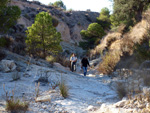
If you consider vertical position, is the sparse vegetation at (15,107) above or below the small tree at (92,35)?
below

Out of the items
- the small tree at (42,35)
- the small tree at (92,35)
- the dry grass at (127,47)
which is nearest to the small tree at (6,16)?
the small tree at (42,35)

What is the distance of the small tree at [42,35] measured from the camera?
14.3 m

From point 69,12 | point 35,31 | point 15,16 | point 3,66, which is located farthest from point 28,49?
point 69,12

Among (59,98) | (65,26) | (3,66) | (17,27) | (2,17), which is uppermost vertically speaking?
(65,26)

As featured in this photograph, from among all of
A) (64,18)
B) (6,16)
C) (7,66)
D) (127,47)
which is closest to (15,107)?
(7,66)

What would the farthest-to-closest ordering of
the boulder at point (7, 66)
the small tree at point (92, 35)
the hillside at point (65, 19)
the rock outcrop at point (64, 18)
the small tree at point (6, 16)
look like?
the rock outcrop at point (64, 18)
the hillside at point (65, 19)
the small tree at point (92, 35)
the small tree at point (6, 16)
the boulder at point (7, 66)

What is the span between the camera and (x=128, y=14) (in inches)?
701

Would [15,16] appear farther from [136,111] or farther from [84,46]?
[84,46]

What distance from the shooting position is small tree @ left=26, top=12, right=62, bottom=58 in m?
14.3

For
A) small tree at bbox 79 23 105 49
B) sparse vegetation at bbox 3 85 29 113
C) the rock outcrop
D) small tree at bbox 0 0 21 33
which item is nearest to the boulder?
small tree at bbox 0 0 21 33

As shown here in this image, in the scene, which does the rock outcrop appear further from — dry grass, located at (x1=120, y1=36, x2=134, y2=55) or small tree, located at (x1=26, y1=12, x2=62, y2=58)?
dry grass, located at (x1=120, y1=36, x2=134, y2=55)

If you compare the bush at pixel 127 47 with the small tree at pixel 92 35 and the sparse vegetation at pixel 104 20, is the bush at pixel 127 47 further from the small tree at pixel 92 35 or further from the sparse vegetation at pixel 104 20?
the sparse vegetation at pixel 104 20

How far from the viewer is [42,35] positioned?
1461 cm

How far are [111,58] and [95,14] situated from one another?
41629mm
